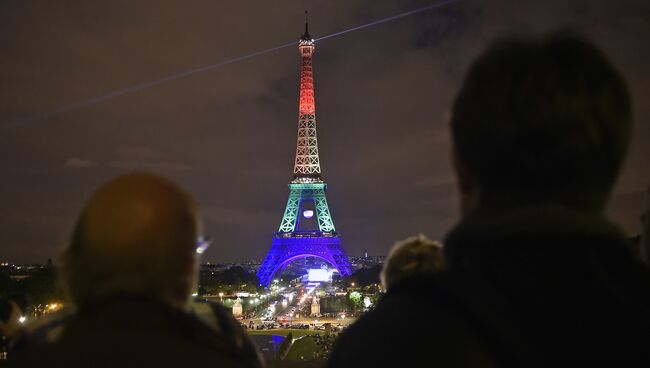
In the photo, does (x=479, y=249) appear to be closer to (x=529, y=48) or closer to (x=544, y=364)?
(x=544, y=364)

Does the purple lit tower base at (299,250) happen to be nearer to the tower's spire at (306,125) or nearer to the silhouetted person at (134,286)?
the tower's spire at (306,125)

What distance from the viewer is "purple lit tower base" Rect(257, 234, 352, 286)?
75.2m

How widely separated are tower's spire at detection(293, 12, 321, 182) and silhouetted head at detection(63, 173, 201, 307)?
75.6 meters

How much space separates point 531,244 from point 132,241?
1.27 metres

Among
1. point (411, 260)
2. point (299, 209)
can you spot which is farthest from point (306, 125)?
point (411, 260)

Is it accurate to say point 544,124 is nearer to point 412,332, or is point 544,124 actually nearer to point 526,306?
point 526,306

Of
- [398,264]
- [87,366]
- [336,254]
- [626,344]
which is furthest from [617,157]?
[336,254]

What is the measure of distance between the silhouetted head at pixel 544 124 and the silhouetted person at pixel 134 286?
3.28 ft

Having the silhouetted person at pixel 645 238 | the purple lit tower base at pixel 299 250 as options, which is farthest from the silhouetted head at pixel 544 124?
the purple lit tower base at pixel 299 250

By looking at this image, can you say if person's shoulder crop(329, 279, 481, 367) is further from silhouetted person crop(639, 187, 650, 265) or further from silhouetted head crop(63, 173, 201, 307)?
silhouetted person crop(639, 187, 650, 265)

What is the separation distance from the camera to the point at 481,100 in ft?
6.01

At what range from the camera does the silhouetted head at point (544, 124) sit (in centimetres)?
177

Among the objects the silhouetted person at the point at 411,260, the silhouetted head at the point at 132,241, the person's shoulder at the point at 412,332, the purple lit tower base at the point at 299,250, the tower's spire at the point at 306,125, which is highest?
the tower's spire at the point at 306,125

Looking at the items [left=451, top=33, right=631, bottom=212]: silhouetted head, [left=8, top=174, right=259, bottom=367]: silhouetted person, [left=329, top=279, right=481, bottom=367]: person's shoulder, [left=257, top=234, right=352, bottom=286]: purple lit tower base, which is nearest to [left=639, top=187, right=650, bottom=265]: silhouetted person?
[left=451, top=33, right=631, bottom=212]: silhouetted head
